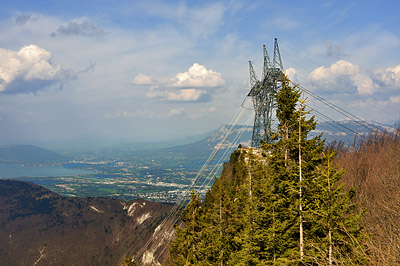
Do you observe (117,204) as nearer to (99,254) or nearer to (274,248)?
(99,254)

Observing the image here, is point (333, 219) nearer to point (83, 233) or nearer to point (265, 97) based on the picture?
point (265, 97)

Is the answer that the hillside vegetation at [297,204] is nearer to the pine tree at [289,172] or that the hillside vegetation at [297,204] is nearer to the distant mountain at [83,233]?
the pine tree at [289,172]

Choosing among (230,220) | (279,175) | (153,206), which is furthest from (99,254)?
(279,175)

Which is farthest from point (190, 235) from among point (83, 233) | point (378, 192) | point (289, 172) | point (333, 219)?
point (83, 233)

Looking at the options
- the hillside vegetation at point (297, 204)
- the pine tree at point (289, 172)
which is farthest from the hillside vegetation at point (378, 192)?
the pine tree at point (289, 172)

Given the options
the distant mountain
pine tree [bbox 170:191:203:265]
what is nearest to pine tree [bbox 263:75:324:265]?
pine tree [bbox 170:191:203:265]

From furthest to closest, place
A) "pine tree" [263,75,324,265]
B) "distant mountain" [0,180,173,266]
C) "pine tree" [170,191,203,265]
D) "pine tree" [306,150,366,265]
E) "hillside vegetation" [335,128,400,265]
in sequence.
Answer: "distant mountain" [0,180,173,266] < "pine tree" [170,191,203,265] < "hillside vegetation" [335,128,400,265] < "pine tree" [263,75,324,265] < "pine tree" [306,150,366,265]

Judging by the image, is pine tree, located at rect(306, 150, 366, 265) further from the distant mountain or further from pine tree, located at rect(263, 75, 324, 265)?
the distant mountain

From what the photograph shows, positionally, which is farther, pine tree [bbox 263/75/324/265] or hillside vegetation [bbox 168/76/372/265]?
pine tree [bbox 263/75/324/265]
